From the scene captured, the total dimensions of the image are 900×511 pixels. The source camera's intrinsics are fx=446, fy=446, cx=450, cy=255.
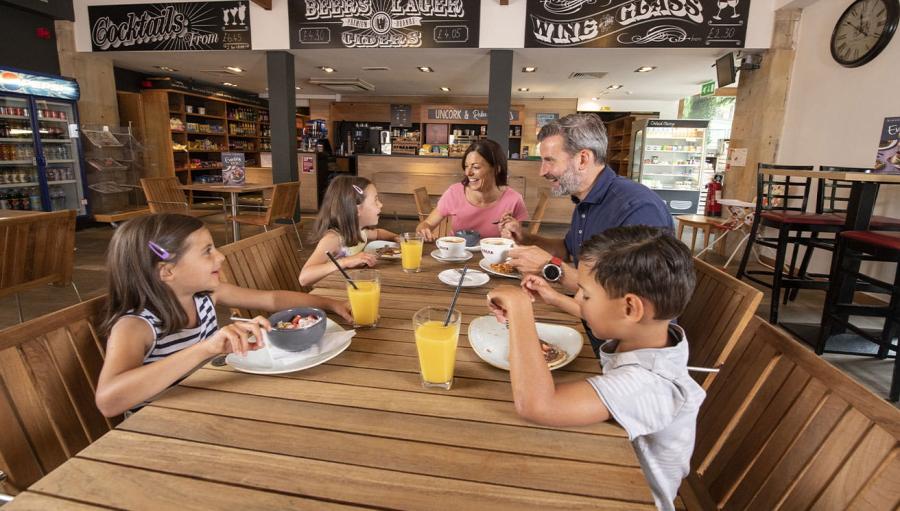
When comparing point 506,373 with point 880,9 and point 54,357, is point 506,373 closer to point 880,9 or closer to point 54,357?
point 54,357

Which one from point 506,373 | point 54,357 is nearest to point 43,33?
point 54,357

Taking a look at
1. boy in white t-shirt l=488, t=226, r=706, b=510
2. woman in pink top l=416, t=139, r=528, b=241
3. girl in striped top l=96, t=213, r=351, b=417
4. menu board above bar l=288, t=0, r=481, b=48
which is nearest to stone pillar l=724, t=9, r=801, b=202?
menu board above bar l=288, t=0, r=481, b=48

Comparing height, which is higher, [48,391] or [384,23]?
[384,23]

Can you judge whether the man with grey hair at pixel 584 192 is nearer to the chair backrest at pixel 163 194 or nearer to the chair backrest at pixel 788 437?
the chair backrest at pixel 788 437

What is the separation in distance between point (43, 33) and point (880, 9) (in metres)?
9.85

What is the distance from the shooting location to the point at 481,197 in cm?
309

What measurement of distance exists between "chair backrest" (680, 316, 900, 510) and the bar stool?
2.10 metres

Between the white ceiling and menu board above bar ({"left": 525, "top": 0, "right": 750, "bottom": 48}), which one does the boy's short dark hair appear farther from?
the white ceiling

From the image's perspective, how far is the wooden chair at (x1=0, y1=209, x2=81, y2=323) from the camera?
2604mm

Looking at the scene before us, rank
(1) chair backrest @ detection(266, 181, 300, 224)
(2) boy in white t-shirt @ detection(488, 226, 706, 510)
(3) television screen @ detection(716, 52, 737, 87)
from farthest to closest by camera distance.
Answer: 1. (3) television screen @ detection(716, 52, 737, 87)
2. (1) chair backrest @ detection(266, 181, 300, 224)
3. (2) boy in white t-shirt @ detection(488, 226, 706, 510)

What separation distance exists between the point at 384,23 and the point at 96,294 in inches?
181

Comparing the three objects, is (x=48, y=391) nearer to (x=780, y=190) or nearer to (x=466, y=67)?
(x=780, y=190)

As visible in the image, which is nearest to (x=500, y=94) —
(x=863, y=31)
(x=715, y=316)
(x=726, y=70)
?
(x=726, y=70)

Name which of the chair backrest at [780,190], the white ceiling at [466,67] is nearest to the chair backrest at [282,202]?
the white ceiling at [466,67]
